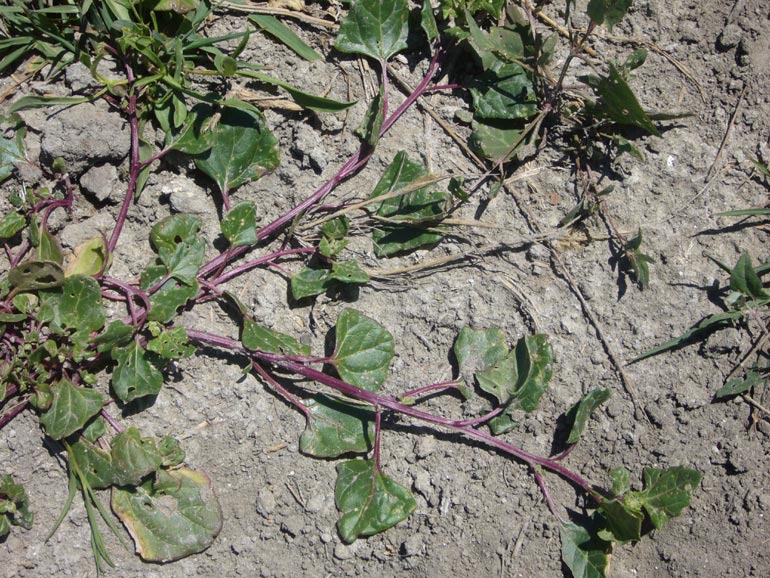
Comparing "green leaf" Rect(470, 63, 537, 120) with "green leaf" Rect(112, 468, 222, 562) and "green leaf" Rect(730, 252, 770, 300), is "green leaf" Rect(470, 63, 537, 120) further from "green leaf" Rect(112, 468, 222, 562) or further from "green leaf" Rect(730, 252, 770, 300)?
"green leaf" Rect(112, 468, 222, 562)

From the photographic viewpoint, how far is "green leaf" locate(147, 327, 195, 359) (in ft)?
7.46

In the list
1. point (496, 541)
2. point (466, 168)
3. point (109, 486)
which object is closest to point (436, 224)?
point (466, 168)

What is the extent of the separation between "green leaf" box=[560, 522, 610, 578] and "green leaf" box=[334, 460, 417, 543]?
545 millimetres

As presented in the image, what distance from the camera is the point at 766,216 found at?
2.60m

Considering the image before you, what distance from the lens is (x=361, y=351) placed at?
242 cm

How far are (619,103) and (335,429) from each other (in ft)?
4.78

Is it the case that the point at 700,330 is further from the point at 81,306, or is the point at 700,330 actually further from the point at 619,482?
the point at 81,306

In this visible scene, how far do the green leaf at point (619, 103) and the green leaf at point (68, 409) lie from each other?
6.32 feet

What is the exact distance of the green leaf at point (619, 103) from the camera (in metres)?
2.35

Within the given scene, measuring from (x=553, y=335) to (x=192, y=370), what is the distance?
126 centimetres

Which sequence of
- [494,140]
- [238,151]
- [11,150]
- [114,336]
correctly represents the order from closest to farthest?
[114,336] < [11,150] < [238,151] < [494,140]

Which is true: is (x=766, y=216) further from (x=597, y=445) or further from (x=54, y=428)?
(x=54, y=428)

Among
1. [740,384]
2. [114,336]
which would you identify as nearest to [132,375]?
[114,336]

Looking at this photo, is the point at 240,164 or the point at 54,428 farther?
the point at 240,164
